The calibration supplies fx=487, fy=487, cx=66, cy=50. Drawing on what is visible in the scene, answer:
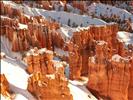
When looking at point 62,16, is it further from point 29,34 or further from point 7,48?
point 7,48

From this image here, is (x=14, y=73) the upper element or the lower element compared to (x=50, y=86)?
lower

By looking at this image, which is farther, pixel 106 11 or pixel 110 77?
pixel 106 11

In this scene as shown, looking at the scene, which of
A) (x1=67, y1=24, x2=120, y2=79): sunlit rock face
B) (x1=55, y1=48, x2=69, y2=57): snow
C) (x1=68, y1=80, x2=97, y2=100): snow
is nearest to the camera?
(x1=68, y1=80, x2=97, y2=100): snow

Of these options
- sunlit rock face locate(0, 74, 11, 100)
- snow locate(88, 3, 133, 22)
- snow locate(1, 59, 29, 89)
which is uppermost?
sunlit rock face locate(0, 74, 11, 100)

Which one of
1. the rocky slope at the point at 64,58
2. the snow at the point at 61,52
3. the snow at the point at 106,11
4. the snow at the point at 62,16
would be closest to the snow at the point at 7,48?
the rocky slope at the point at 64,58

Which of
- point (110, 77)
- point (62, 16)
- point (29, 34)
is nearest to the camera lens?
point (110, 77)

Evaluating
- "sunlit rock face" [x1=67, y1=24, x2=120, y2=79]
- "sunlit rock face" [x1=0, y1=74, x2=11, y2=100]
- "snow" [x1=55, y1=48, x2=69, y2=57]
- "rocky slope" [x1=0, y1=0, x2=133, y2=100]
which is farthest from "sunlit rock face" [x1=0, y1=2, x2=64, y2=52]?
"sunlit rock face" [x1=0, y1=74, x2=11, y2=100]

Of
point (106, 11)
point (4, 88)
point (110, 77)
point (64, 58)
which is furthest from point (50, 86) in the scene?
point (106, 11)

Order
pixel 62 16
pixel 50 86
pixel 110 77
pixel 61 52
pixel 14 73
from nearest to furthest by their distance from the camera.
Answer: pixel 50 86, pixel 110 77, pixel 14 73, pixel 61 52, pixel 62 16

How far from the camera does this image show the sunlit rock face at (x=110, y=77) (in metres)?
46.3

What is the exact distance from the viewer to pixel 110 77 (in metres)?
47.3

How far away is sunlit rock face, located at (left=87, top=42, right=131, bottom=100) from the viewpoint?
152ft

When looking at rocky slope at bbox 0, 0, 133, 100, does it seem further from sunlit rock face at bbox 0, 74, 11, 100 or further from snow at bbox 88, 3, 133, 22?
snow at bbox 88, 3, 133, 22

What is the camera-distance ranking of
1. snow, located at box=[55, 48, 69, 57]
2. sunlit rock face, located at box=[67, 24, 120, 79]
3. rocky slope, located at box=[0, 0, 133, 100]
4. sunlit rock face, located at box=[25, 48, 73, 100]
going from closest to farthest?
1. sunlit rock face, located at box=[25, 48, 73, 100]
2. rocky slope, located at box=[0, 0, 133, 100]
3. sunlit rock face, located at box=[67, 24, 120, 79]
4. snow, located at box=[55, 48, 69, 57]
